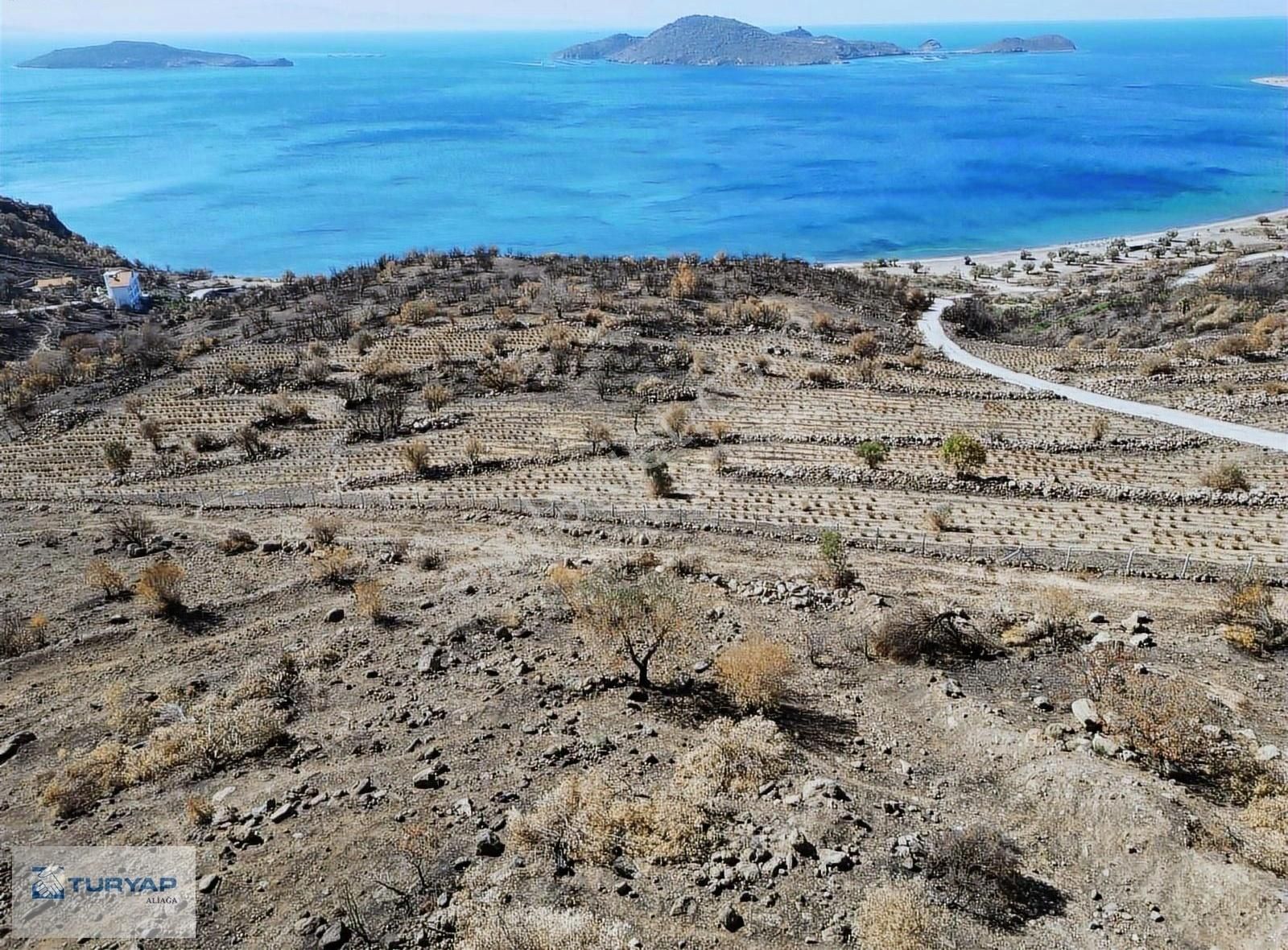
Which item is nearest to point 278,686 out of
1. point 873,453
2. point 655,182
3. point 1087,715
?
point 1087,715

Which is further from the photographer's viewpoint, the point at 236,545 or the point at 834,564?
the point at 236,545

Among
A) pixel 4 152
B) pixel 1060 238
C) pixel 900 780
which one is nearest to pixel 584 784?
pixel 900 780

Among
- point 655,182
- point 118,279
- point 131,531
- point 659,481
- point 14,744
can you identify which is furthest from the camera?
point 655,182

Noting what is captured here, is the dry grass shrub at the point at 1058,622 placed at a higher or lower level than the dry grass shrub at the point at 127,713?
higher

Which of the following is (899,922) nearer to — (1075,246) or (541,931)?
(541,931)

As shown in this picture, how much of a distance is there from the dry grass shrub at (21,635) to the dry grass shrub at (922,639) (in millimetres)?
19632

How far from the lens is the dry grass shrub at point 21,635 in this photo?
18.2 meters

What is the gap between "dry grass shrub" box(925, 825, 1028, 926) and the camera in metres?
10.1

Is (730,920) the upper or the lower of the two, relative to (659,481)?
upper

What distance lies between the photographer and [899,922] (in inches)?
380

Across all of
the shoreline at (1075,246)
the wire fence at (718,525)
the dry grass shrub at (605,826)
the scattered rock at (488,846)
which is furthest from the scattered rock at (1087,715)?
the shoreline at (1075,246)

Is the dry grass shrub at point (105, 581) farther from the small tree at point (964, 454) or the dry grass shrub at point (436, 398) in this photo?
the small tree at point (964, 454)

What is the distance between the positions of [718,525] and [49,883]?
17.6 metres

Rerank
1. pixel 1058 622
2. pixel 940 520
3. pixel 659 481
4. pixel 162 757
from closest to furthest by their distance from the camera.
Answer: pixel 162 757 < pixel 1058 622 < pixel 940 520 < pixel 659 481
